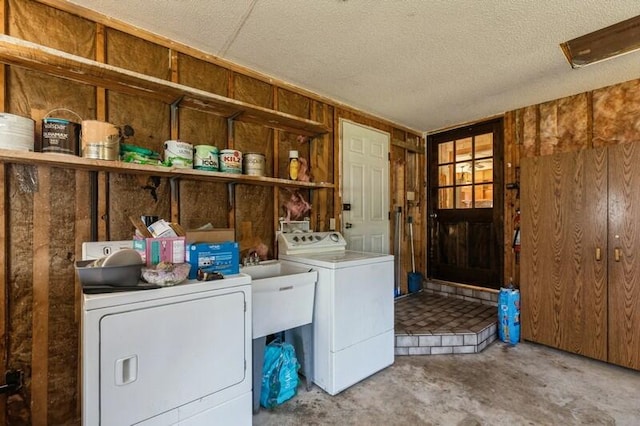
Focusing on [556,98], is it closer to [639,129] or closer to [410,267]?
[639,129]

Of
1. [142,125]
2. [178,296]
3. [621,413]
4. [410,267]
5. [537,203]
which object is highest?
[142,125]

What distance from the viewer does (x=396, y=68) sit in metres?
2.47

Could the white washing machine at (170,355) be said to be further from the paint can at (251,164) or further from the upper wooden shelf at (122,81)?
the upper wooden shelf at (122,81)

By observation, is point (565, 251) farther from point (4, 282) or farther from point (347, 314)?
point (4, 282)

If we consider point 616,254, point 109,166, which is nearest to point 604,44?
point 616,254

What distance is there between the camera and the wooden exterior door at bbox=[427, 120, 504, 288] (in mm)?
3699

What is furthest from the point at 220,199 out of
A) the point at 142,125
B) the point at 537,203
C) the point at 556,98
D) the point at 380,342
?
the point at 556,98

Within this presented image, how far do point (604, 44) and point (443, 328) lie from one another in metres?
2.53

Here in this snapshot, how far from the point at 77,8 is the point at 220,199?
1.38 metres

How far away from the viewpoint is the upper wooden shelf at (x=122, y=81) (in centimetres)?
Answer: 145

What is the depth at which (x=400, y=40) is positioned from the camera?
2.07m

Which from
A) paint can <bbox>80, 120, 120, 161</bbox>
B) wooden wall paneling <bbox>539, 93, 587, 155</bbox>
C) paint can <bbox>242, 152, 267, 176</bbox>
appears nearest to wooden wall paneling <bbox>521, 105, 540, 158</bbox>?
wooden wall paneling <bbox>539, 93, 587, 155</bbox>

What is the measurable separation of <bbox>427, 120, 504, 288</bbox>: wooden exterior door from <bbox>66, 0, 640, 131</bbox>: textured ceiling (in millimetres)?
893

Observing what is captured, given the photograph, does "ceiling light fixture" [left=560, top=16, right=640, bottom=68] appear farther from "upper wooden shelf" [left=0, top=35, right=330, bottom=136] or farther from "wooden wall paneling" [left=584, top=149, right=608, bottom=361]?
"upper wooden shelf" [left=0, top=35, right=330, bottom=136]
